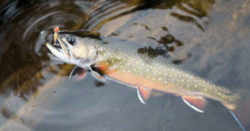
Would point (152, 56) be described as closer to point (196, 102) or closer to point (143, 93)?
point (143, 93)

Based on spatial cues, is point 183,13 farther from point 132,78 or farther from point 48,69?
point 48,69

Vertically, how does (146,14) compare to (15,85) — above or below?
above

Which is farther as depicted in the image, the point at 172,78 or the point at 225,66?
the point at 225,66

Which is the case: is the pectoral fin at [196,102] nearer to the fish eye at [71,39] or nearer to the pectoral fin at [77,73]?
the pectoral fin at [77,73]

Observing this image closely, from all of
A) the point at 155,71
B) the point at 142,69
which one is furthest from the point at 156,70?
the point at 142,69

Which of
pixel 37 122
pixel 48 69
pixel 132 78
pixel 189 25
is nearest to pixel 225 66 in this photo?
pixel 189 25

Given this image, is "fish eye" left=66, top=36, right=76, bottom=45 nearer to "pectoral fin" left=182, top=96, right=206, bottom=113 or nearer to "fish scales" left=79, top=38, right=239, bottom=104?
"fish scales" left=79, top=38, right=239, bottom=104

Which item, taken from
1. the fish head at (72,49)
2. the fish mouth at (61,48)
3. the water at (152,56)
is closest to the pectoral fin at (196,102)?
the water at (152,56)
